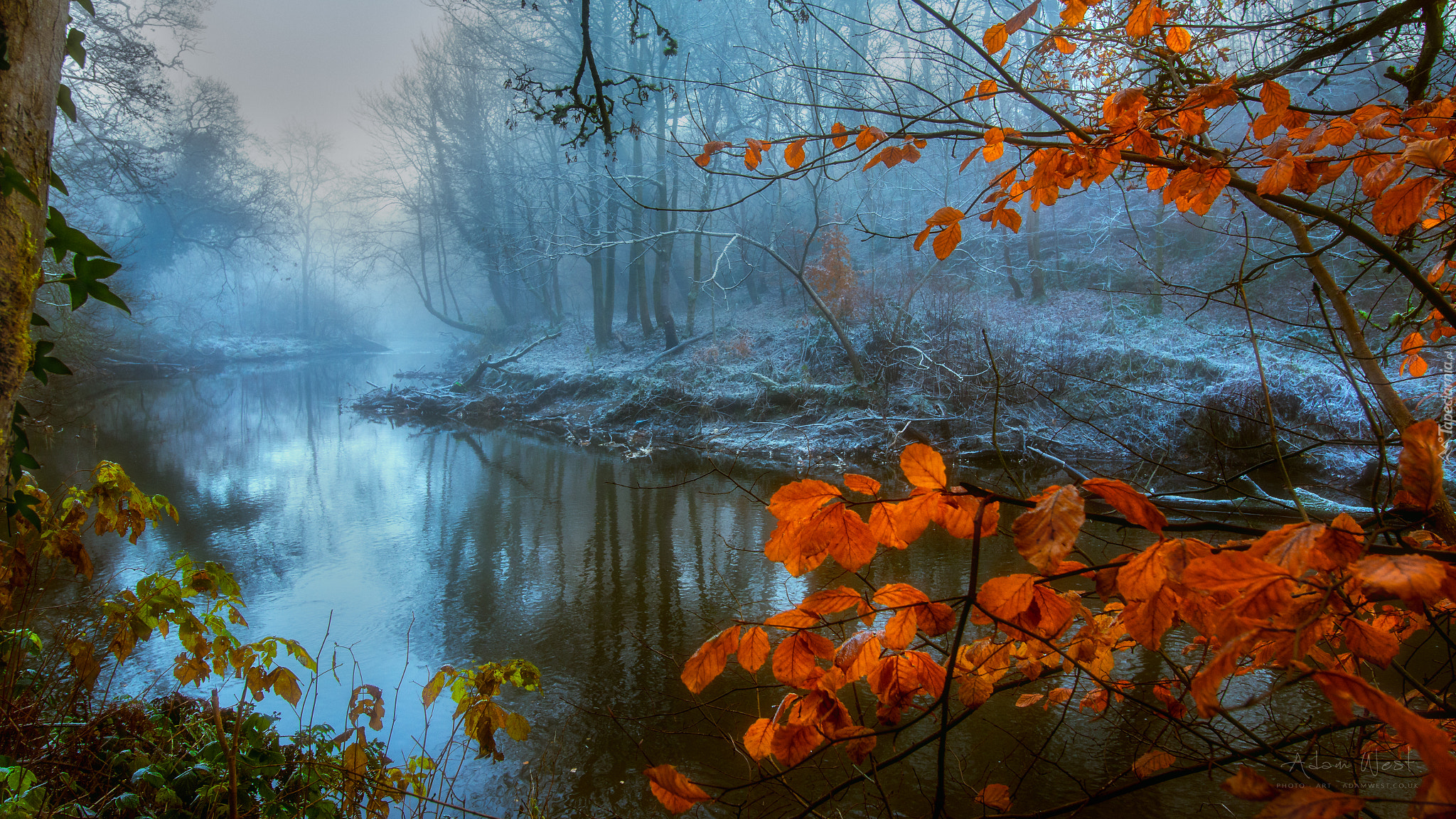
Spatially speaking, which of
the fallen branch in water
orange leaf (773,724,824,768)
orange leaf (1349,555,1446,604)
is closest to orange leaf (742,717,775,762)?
orange leaf (773,724,824,768)

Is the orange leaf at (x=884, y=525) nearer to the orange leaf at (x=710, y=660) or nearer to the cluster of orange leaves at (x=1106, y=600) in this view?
Answer: the cluster of orange leaves at (x=1106, y=600)

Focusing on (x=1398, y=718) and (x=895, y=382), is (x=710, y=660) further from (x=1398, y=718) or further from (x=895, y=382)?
(x=895, y=382)

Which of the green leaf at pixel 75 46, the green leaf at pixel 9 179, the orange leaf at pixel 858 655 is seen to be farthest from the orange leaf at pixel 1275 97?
the green leaf at pixel 75 46

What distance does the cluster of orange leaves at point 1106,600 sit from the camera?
2.43 ft

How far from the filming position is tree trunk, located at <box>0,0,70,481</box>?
133 cm

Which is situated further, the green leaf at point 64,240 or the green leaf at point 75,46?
the green leaf at point 75,46

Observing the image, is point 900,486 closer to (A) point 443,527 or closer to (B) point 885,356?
(B) point 885,356

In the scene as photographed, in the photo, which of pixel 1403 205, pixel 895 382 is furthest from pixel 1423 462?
pixel 895 382

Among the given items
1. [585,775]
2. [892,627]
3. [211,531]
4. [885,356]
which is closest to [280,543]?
[211,531]

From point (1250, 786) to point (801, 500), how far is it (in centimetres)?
70

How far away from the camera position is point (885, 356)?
12242 millimetres

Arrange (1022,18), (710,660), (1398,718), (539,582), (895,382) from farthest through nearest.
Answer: (895,382) < (539,582) < (1022,18) < (710,660) < (1398,718)

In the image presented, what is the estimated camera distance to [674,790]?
117 centimetres

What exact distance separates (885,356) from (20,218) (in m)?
11.7
